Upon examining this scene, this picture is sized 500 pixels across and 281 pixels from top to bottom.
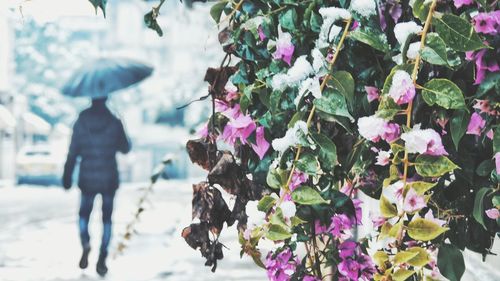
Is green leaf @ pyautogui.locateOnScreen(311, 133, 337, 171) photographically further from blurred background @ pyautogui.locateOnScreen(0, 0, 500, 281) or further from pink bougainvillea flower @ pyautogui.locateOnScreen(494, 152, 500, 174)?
blurred background @ pyautogui.locateOnScreen(0, 0, 500, 281)

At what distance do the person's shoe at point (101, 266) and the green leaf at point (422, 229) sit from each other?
3377 millimetres

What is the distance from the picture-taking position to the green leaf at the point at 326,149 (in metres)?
0.53

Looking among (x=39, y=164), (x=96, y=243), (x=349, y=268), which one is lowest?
Result: (x=39, y=164)

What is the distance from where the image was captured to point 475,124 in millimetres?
550

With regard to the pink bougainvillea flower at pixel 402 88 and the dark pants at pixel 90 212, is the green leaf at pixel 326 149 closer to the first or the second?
the pink bougainvillea flower at pixel 402 88

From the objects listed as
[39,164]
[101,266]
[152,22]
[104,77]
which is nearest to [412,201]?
[152,22]

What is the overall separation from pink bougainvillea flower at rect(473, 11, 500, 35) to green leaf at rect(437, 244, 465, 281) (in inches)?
7.3

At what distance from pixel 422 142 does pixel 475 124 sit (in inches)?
3.7

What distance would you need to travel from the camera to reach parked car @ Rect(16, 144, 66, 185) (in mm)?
5301

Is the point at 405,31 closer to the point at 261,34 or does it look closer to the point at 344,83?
the point at 344,83

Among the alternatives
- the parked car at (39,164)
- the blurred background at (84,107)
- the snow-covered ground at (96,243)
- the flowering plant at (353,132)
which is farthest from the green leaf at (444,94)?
the parked car at (39,164)

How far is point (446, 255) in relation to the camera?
1.81ft

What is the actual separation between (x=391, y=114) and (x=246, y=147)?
0.20 metres

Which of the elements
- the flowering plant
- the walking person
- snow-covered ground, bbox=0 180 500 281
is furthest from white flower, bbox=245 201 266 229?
the walking person
